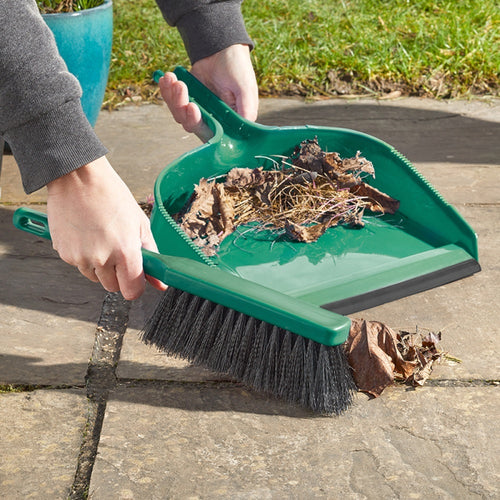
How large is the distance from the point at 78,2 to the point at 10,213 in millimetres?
816

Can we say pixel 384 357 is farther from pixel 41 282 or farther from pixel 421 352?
pixel 41 282

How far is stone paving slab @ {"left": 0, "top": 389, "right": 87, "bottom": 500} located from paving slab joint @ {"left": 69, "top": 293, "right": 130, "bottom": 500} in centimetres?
1

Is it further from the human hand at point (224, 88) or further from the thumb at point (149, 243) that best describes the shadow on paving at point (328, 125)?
the human hand at point (224, 88)

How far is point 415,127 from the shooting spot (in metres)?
3.01

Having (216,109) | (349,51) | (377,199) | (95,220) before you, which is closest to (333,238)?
(377,199)

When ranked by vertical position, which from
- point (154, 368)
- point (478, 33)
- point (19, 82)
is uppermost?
point (19, 82)

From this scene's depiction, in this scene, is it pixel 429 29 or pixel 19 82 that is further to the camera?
pixel 429 29

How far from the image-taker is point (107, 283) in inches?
52.4

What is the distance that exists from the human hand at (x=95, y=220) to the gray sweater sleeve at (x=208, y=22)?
37.8 inches

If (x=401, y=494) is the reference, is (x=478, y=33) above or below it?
below

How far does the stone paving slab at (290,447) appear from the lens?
1262 millimetres

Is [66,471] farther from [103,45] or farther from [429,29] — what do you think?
[429,29]

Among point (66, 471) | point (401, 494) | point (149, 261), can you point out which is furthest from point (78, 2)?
point (401, 494)

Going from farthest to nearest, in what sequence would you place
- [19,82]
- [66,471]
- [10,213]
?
[10,213], [66,471], [19,82]
